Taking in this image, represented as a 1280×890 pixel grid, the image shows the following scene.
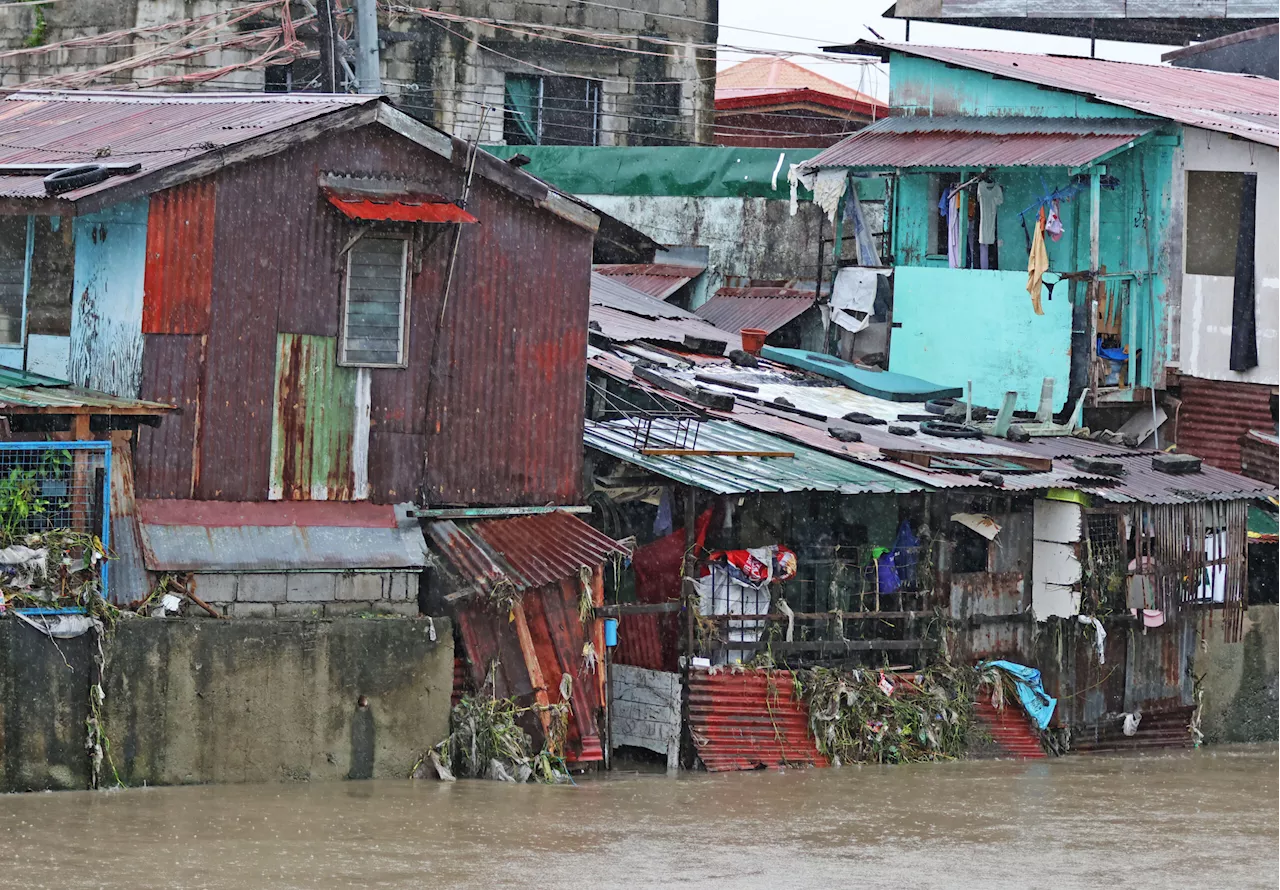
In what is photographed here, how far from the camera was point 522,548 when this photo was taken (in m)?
16.8

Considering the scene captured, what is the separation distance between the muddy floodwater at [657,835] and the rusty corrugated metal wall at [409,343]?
2499mm

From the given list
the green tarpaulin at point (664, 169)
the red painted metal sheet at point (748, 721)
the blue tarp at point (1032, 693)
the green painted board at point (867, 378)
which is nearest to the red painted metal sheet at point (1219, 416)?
the green painted board at point (867, 378)

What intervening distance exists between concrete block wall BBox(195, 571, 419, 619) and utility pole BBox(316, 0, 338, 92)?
25.3 feet

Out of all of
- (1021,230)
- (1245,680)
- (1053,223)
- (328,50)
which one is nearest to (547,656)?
(1245,680)

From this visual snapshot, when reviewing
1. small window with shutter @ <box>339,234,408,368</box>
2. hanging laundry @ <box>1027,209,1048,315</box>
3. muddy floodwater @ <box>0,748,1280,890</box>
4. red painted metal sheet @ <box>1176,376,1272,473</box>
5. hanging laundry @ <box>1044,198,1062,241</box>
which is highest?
hanging laundry @ <box>1044,198,1062,241</box>

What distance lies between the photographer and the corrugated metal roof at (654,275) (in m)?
27.0

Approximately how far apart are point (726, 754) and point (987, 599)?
3.21 m

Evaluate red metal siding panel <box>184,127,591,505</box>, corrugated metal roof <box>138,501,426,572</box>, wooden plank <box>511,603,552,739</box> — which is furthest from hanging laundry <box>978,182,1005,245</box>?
corrugated metal roof <box>138,501,426,572</box>

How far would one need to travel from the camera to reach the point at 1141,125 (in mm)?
22031

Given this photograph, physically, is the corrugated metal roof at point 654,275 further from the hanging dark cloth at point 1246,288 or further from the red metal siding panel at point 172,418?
the red metal siding panel at point 172,418

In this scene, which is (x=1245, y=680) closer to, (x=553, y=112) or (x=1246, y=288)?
(x=1246, y=288)

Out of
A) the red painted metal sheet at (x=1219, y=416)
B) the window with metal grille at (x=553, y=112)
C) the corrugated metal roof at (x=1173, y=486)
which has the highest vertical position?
the window with metal grille at (x=553, y=112)

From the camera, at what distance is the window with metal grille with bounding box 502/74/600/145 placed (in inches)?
1211

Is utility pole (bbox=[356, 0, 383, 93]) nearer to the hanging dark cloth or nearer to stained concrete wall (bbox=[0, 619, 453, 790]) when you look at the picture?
stained concrete wall (bbox=[0, 619, 453, 790])
